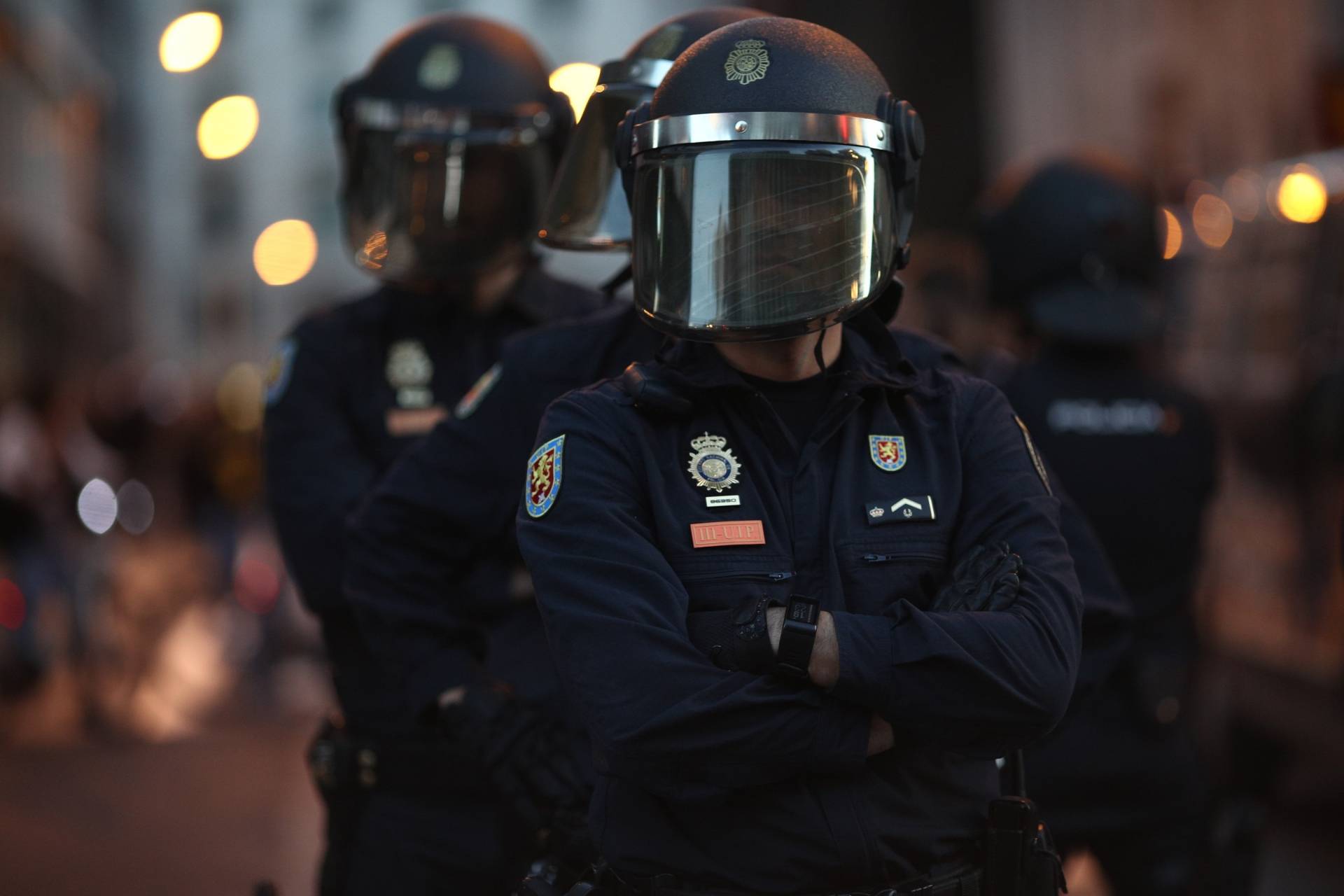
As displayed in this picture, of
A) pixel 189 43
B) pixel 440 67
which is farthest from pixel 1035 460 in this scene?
pixel 189 43

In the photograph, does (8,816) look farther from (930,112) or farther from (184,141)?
(184,141)

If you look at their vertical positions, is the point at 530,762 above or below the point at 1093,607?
below

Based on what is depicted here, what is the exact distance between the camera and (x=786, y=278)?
2.56 meters

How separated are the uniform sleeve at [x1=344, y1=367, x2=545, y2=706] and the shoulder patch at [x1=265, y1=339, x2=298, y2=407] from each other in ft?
2.16

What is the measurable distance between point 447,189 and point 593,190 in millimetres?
631

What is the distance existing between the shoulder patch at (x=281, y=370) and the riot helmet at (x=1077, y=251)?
6.45 ft

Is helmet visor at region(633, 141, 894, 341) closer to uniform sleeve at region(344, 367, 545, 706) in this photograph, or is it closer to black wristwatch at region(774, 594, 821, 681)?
black wristwatch at region(774, 594, 821, 681)

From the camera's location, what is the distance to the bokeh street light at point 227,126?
5531 mm

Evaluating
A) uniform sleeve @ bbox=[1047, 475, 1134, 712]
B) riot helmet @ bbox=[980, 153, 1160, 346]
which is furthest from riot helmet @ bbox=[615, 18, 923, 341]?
riot helmet @ bbox=[980, 153, 1160, 346]

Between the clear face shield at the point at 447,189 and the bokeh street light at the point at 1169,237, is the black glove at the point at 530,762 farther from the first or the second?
the bokeh street light at the point at 1169,237

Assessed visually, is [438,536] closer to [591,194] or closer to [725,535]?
[591,194]

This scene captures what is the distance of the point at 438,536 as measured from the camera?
10.7 ft

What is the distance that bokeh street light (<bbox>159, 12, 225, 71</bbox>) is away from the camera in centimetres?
504

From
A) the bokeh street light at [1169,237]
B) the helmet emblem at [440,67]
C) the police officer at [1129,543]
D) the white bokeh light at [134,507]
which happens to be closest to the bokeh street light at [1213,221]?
the bokeh street light at [1169,237]
